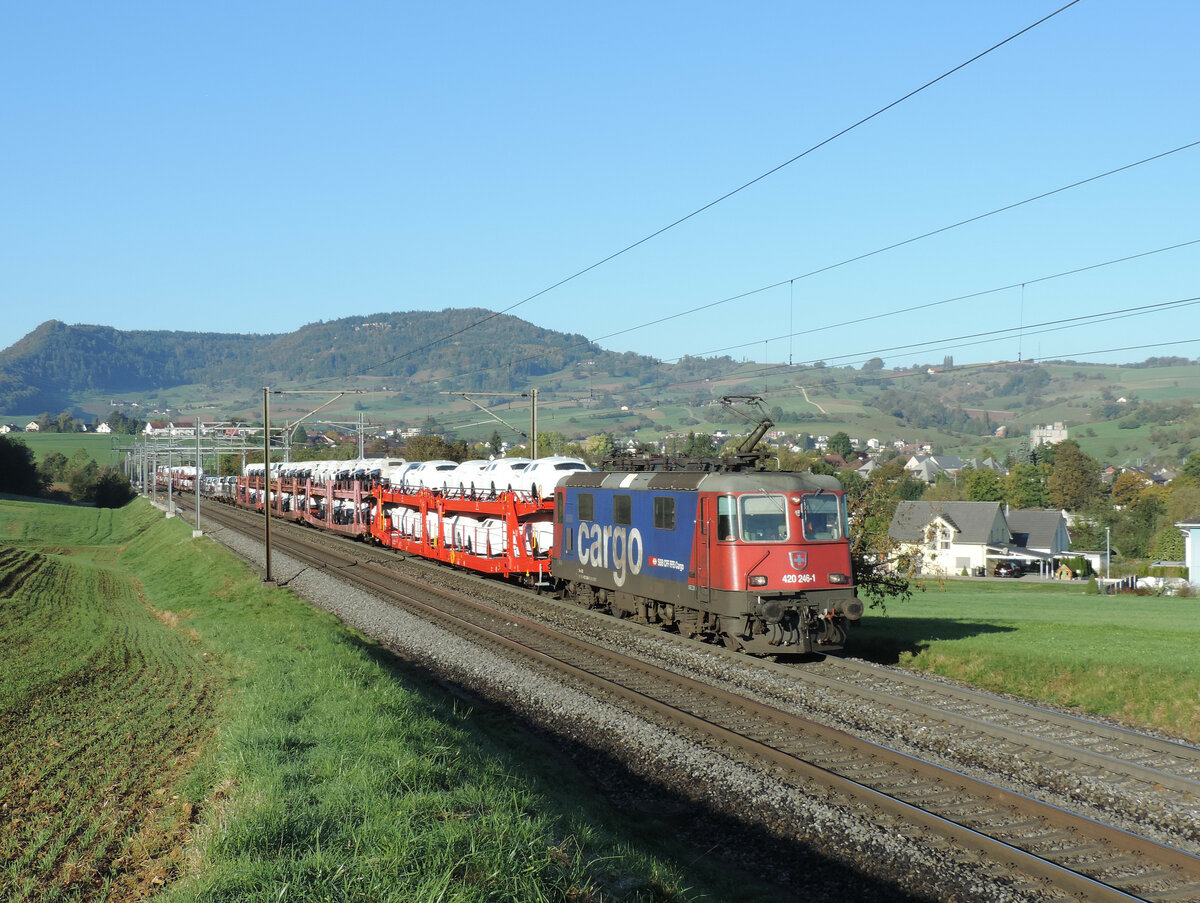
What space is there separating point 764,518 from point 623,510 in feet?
17.5

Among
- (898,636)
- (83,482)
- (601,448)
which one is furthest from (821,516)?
(83,482)

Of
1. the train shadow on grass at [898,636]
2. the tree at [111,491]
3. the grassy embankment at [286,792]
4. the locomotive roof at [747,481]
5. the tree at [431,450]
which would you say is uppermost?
the locomotive roof at [747,481]

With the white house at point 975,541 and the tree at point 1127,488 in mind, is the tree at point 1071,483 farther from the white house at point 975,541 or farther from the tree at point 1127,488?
the white house at point 975,541

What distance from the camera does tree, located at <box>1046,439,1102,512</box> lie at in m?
142

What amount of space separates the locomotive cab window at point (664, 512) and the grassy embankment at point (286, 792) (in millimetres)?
6145

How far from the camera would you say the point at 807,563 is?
18.8 meters

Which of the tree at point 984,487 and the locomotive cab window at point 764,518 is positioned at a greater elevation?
the locomotive cab window at point 764,518

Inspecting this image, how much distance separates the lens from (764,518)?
1886 centimetres

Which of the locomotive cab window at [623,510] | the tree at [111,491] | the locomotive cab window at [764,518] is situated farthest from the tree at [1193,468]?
the tree at [111,491]

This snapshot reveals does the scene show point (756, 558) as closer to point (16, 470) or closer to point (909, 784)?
point (909, 784)

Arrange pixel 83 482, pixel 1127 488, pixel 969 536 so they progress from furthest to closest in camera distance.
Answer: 1. pixel 1127 488
2. pixel 83 482
3. pixel 969 536

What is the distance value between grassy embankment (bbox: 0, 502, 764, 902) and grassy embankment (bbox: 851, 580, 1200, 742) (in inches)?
363

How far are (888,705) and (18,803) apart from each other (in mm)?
11807

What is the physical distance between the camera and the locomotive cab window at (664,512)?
21.0 m
